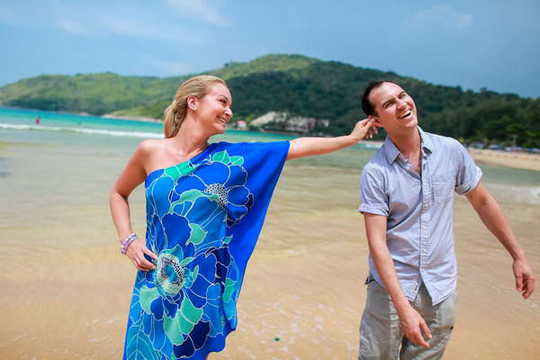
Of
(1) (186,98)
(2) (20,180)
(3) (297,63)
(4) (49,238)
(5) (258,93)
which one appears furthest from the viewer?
(3) (297,63)

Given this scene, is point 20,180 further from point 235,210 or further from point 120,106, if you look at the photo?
point 120,106

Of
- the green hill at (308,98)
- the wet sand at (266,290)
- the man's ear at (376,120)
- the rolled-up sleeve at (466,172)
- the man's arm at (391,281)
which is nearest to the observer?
the man's arm at (391,281)

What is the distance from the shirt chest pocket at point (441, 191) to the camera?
1908 mm

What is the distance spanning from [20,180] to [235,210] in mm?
9236

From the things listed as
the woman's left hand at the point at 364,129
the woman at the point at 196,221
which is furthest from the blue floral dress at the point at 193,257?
the woman's left hand at the point at 364,129

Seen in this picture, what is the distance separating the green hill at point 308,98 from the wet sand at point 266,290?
69648mm

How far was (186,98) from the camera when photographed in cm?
204

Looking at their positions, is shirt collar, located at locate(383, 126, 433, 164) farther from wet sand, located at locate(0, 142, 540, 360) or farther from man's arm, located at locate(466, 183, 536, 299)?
wet sand, located at locate(0, 142, 540, 360)

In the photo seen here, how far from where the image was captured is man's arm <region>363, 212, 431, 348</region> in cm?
175

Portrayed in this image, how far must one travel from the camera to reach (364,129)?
6.98ft

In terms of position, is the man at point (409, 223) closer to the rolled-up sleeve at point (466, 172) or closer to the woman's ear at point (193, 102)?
the rolled-up sleeve at point (466, 172)

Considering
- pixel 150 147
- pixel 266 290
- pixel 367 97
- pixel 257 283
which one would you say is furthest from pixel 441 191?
pixel 257 283

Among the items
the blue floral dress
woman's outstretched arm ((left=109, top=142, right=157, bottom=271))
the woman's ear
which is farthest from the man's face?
A: woman's outstretched arm ((left=109, top=142, right=157, bottom=271))

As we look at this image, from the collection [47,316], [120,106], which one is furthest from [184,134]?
[120,106]
